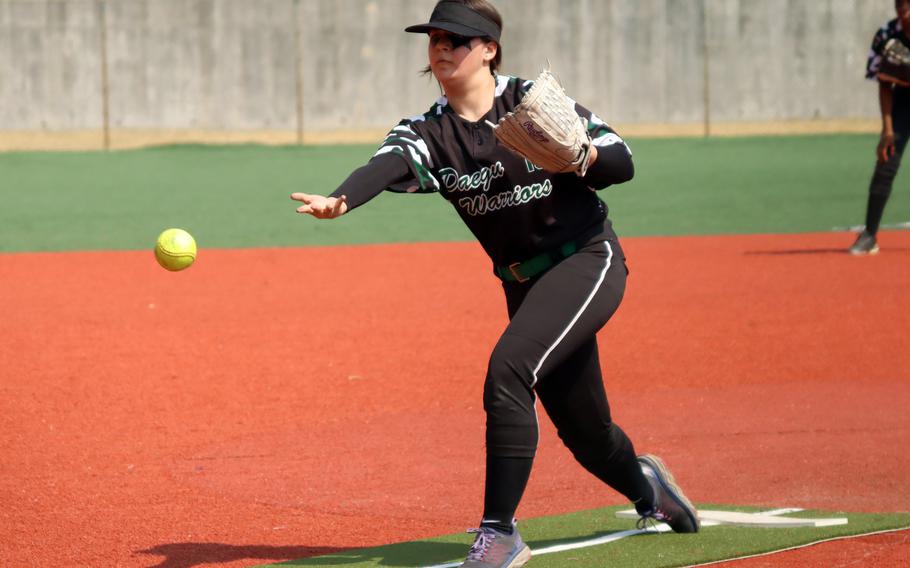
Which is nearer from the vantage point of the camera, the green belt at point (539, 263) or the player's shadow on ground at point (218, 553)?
the green belt at point (539, 263)

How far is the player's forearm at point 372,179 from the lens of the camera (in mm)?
4637

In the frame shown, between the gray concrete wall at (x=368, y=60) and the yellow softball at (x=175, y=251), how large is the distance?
19597 mm

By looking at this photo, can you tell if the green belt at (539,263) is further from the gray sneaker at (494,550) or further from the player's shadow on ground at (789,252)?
the player's shadow on ground at (789,252)

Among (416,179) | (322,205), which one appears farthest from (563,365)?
(322,205)

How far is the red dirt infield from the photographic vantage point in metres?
5.96

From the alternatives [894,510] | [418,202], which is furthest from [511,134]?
[418,202]

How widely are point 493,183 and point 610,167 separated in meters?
0.40

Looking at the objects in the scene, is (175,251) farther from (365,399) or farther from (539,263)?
(365,399)

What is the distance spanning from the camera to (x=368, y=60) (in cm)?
2572

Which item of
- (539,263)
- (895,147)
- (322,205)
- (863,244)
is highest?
(322,205)

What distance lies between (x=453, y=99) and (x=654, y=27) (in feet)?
71.4

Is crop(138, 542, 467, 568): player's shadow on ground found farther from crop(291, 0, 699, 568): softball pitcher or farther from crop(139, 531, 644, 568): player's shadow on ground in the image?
crop(291, 0, 699, 568): softball pitcher

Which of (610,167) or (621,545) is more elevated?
(610,167)

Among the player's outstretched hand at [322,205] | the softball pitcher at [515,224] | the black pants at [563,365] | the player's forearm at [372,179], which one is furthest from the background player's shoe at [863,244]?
the player's outstretched hand at [322,205]
